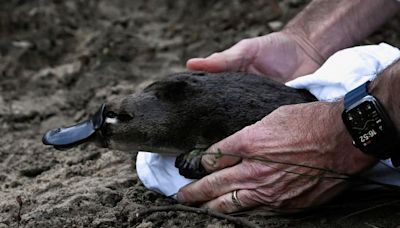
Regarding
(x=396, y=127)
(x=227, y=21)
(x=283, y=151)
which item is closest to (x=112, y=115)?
(x=283, y=151)

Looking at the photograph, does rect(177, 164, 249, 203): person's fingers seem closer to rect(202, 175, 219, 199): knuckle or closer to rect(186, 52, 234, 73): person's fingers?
rect(202, 175, 219, 199): knuckle

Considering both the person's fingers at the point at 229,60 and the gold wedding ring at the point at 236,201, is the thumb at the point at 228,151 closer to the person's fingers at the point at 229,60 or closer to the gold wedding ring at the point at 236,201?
the gold wedding ring at the point at 236,201

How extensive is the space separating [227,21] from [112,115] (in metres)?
2.38

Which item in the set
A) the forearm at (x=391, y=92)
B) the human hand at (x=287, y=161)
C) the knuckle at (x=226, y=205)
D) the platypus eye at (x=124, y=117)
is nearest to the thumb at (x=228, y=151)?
the human hand at (x=287, y=161)

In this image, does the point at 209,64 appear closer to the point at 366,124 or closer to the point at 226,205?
the point at 226,205

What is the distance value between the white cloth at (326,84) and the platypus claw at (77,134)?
0.67ft

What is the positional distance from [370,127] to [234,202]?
0.49 metres

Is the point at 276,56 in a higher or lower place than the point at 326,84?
lower

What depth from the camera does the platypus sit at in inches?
99.6

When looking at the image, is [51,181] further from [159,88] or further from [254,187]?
[254,187]

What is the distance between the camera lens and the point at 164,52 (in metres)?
4.66

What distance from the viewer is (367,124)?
7.25 ft

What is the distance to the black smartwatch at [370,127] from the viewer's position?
7.25ft

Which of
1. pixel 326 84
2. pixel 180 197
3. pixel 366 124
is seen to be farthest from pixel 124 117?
pixel 366 124
